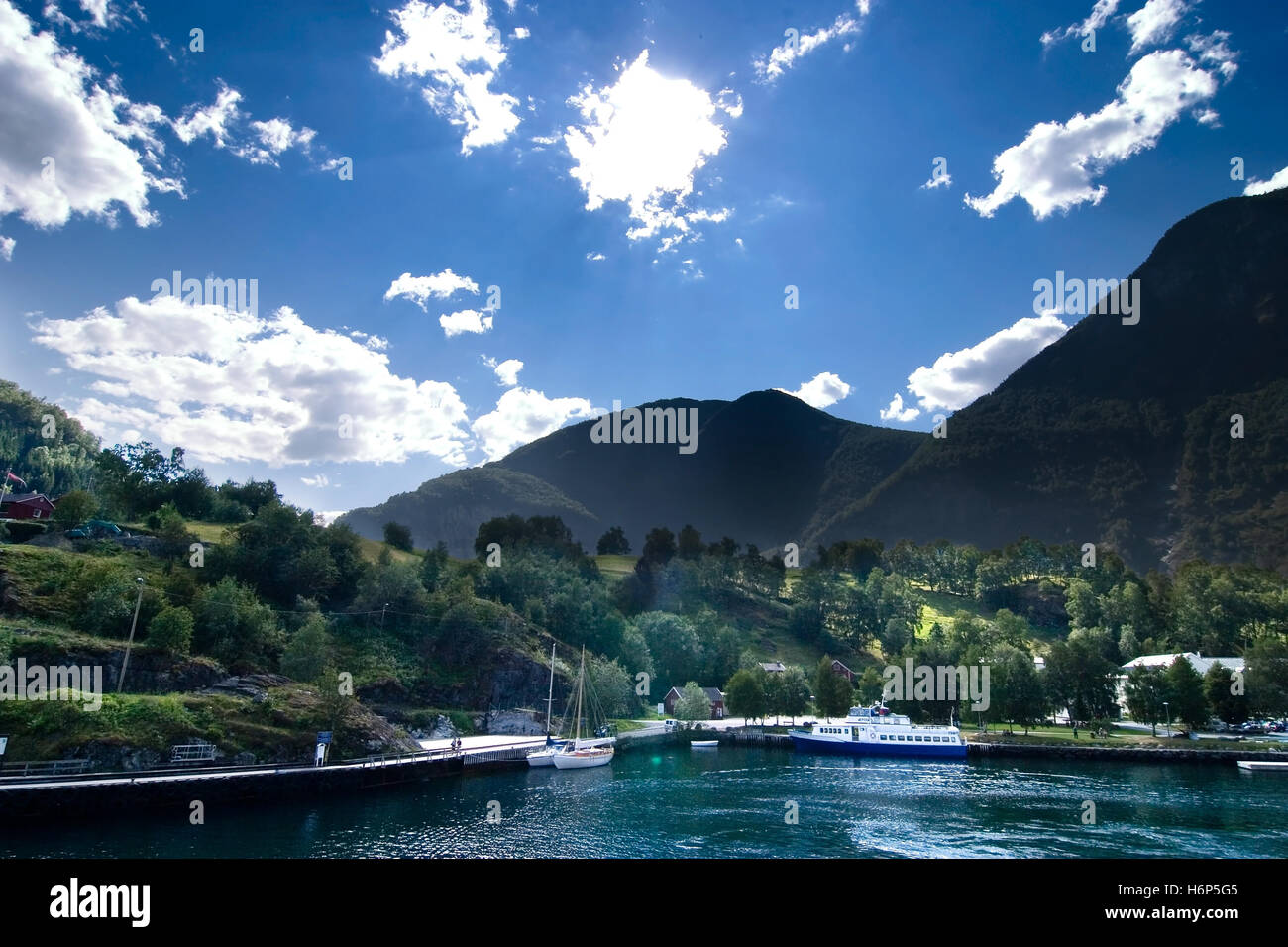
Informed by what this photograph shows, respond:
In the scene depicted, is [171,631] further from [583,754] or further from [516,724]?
[583,754]

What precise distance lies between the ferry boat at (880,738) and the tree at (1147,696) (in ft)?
72.6

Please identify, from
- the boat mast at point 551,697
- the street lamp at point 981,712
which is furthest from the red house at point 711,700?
the street lamp at point 981,712

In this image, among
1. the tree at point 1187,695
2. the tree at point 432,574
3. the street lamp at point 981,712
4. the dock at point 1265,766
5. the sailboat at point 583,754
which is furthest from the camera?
the tree at point 432,574

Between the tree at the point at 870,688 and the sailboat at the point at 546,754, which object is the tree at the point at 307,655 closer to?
the sailboat at the point at 546,754

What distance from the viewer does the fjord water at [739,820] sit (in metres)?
34.2

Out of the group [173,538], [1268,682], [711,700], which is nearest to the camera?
[1268,682]

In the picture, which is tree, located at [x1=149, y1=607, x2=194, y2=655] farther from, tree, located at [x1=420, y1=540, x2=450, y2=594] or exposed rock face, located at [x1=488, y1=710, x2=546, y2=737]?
tree, located at [x1=420, y1=540, x2=450, y2=594]

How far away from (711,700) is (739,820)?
76808 mm

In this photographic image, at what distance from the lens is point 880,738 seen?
80.8 metres

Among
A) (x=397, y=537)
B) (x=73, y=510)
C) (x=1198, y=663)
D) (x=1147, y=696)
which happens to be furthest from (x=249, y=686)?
(x=1198, y=663)

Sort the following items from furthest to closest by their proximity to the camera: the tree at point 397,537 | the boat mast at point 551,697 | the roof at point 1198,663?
the tree at point 397,537 < the roof at point 1198,663 < the boat mast at point 551,697
